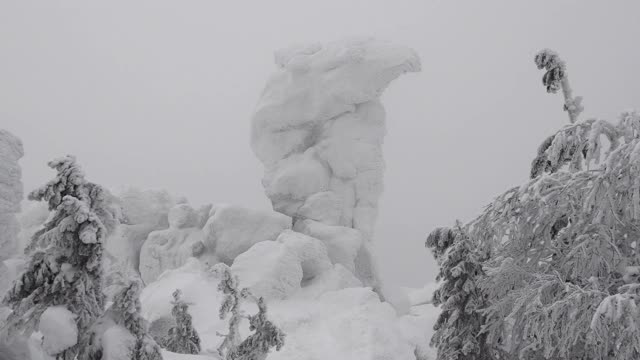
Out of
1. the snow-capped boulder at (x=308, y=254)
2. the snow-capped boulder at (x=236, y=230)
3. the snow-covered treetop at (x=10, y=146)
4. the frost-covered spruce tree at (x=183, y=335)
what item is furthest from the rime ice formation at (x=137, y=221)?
the frost-covered spruce tree at (x=183, y=335)

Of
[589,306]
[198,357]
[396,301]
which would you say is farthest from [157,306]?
[589,306]

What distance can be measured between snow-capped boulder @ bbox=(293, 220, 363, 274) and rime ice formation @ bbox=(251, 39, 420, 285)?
93.7 inches

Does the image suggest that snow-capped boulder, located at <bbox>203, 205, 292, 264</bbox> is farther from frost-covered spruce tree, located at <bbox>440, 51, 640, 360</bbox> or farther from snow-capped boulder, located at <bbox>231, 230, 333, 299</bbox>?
frost-covered spruce tree, located at <bbox>440, 51, 640, 360</bbox>

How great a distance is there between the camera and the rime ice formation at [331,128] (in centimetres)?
3550

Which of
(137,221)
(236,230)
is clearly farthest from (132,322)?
(137,221)

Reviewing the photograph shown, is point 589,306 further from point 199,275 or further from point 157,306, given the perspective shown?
point 199,275

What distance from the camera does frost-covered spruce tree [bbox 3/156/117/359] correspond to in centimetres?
824

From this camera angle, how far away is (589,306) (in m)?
7.21

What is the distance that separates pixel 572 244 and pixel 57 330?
28.1ft

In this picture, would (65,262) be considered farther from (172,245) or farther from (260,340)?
(172,245)

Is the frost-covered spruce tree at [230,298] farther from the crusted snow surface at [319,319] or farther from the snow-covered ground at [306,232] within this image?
the snow-covered ground at [306,232]

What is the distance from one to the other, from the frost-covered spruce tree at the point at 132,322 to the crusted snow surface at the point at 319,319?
533 centimetres

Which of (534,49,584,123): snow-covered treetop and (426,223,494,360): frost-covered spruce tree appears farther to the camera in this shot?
(426,223,494,360): frost-covered spruce tree

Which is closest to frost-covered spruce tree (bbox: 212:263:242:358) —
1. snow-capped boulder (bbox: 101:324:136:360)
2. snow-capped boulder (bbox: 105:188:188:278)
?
snow-capped boulder (bbox: 101:324:136:360)
